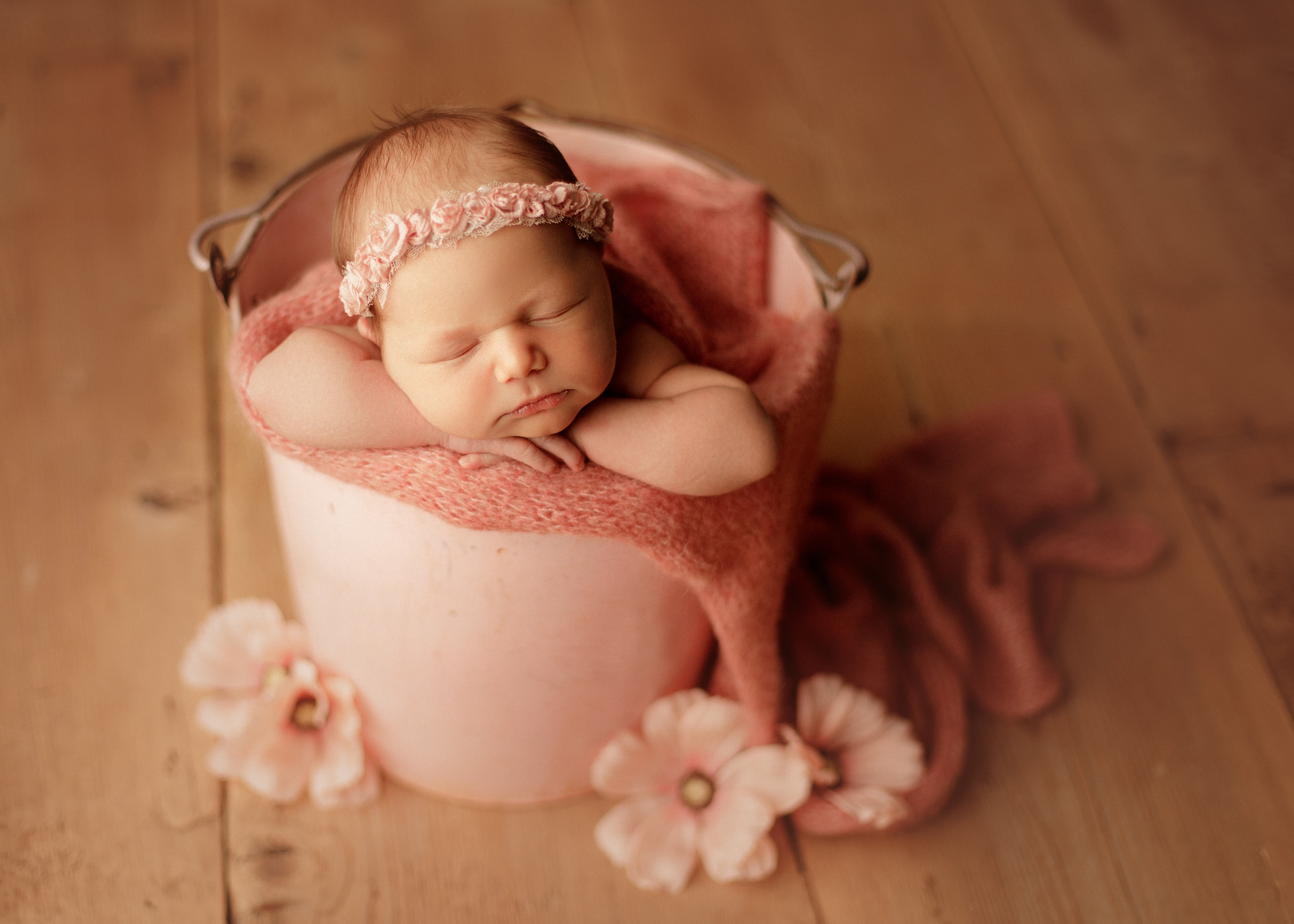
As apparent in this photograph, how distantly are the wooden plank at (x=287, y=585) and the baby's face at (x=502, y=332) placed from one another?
41cm

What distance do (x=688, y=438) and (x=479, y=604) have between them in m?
0.17

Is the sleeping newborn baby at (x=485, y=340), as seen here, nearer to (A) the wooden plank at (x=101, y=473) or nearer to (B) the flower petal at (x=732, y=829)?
(B) the flower petal at (x=732, y=829)

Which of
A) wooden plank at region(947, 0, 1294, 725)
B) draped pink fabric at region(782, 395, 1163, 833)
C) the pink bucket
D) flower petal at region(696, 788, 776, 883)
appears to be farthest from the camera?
wooden plank at region(947, 0, 1294, 725)

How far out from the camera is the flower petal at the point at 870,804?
33.4 inches

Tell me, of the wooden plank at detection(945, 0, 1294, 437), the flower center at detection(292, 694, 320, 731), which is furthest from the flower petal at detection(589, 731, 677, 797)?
the wooden plank at detection(945, 0, 1294, 437)

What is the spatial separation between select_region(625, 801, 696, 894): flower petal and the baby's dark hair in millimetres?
481

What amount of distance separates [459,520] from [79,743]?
0.49 metres

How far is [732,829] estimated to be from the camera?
84cm

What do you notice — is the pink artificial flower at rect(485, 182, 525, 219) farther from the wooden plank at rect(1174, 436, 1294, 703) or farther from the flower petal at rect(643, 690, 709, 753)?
the wooden plank at rect(1174, 436, 1294, 703)

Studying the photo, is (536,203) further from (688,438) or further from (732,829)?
(732,829)

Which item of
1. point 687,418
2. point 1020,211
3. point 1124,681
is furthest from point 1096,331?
point 687,418

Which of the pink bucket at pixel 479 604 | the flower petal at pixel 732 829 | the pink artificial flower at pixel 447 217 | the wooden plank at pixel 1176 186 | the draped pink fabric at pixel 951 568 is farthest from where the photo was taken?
the wooden plank at pixel 1176 186

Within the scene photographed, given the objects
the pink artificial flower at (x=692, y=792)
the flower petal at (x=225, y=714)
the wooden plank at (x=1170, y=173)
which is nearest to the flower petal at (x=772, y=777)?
the pink artificial flower at (x=692, y=792)

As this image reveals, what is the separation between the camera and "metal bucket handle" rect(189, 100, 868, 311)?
74 cm
